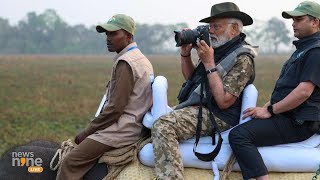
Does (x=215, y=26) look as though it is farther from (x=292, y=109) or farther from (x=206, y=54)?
(x=292, y=109)

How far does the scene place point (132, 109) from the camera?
393 cm

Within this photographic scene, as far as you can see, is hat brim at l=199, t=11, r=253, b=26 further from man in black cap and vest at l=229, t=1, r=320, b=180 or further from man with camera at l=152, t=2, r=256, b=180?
man in black cap and vest at l=229, t=1, r=320, b=180

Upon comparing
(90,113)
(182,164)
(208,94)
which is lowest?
(90,113)

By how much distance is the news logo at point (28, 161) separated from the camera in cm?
395

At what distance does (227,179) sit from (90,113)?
1158cm

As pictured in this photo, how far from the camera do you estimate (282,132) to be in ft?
12.1

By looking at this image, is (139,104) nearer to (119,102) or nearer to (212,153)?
(119,102)

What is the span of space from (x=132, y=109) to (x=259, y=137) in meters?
0.96

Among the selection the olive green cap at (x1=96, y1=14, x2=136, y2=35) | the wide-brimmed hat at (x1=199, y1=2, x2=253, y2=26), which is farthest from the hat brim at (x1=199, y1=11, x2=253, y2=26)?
the olive green cap at (x1=96, y1=14, x2=136, y2=35)

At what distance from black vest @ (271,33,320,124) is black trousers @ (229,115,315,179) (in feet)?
0.20

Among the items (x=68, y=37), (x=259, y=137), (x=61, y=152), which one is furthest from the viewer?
(x=68, y=37)

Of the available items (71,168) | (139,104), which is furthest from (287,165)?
(71,168)

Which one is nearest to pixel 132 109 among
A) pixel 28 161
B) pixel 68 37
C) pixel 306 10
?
pixel 28 161

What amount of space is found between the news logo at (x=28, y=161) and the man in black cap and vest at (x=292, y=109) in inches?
57.9
